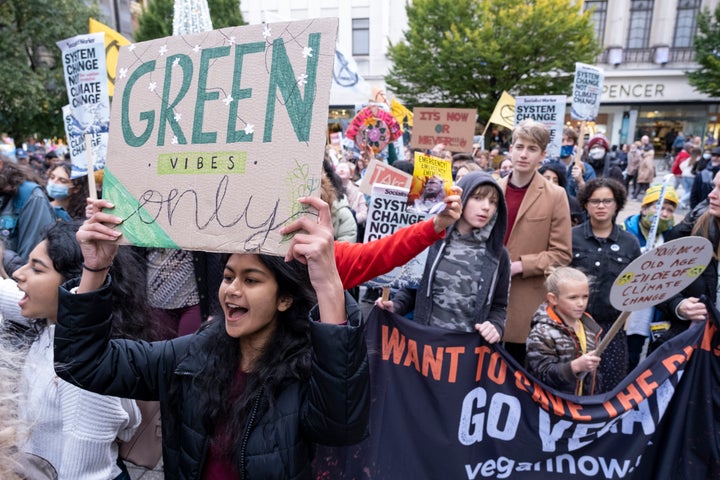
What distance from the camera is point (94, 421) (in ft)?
5.31

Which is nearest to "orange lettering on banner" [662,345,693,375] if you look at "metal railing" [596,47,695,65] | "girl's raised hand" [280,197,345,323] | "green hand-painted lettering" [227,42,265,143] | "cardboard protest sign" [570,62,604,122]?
"girl's raised hand" [280,197,345,323]

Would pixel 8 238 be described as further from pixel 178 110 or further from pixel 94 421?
pixel 178 110

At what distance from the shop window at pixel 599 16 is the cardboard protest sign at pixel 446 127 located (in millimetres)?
27372

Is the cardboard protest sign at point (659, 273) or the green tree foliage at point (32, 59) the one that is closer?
the cardboard protest sign at point (659, 273)

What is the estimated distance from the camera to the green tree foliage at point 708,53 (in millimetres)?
24328

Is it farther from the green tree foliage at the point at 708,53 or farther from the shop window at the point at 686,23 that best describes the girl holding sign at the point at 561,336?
the shop window at the point at 686,23

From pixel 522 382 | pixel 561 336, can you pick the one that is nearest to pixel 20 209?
pixel 522 382

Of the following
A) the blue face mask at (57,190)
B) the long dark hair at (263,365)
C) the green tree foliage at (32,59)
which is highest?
the green tree foliage at (32,59)

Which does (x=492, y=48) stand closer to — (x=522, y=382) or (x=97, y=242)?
(x=522, y=382)

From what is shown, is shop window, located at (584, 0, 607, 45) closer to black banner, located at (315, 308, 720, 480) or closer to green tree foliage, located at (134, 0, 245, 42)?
green tree foliage, located at (134, 0, 245, 42)

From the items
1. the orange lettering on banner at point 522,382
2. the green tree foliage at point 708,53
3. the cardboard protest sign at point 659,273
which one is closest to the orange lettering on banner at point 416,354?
the orange lettering on banner at point 522,382

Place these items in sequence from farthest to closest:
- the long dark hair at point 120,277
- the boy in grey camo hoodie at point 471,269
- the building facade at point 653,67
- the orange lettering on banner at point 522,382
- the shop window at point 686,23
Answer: the building facade at point 653,67 → the shop window at point 686,23 → the boy in grey camo hoodie at point 471,269 → the orange lettering on banner at point 522,382 → the long dark hair at point 120,277

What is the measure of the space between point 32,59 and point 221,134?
19.0 metres

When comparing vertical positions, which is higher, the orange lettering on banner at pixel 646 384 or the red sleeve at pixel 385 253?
the red sleeve at pixel 385 253
